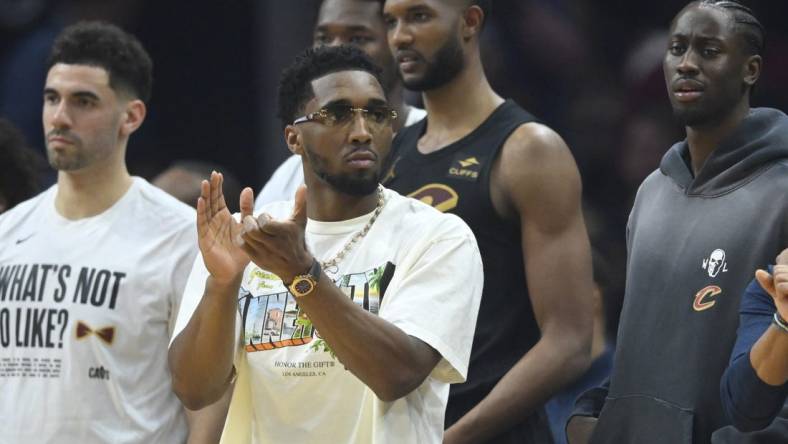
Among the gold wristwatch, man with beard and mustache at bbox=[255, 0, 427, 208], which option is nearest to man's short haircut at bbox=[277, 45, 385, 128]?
the gold wristwatch

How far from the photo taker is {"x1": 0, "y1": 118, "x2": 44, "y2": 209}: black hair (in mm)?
6836

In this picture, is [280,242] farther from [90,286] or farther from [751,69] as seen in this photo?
[90,286]

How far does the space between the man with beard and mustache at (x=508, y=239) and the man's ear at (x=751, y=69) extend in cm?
86

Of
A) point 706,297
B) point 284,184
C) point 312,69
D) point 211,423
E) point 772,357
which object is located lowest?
point 772,357

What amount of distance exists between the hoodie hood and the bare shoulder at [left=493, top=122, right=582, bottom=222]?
66cm

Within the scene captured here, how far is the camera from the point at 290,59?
334 inches

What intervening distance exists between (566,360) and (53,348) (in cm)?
176

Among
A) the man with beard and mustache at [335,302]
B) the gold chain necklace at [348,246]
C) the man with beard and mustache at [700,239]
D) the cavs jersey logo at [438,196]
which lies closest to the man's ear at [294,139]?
the man with beard and mustache at [335,302]

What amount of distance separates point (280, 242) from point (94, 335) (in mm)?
1676

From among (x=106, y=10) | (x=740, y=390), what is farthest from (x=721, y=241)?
(x=106, y=10)

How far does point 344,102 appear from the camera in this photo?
5.00m

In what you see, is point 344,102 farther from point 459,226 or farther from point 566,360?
point 566,360

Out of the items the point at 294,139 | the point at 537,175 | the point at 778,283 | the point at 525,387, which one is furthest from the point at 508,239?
the point at 778,283

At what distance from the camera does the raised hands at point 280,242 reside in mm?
4383
